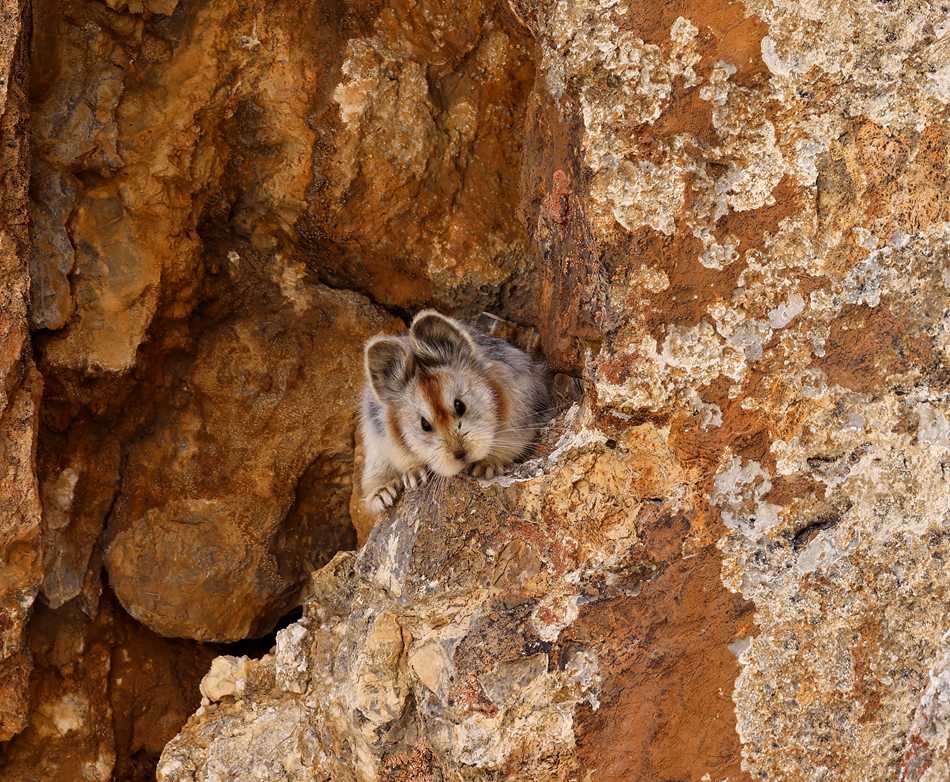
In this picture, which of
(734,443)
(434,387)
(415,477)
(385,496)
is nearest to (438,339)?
(434,387)

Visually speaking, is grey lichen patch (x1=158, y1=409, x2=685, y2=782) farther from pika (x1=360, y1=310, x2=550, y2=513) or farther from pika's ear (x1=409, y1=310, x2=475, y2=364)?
pika's ear (x1=409, y1=310, x2=475, y2=364)

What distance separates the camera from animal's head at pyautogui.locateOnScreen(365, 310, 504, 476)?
15.7 feet

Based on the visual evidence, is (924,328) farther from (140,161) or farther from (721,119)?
(140,161)

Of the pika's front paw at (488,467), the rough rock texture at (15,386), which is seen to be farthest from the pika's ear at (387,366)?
the rough rock texture at (15,386)

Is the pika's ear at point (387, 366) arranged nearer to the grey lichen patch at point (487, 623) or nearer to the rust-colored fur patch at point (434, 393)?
the rust-colored fur patch at point (434, 393)

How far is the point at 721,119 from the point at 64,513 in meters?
3.93

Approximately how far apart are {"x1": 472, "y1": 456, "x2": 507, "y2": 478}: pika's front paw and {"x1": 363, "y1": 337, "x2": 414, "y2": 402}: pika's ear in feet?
2.01

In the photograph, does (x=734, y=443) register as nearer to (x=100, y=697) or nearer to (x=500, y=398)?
(x=500, y=398)

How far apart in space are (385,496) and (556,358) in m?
1.13

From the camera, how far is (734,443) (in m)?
3.60

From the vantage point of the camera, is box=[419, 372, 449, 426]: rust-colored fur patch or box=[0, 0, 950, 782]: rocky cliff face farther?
box=[419, 372, 449, 426]: rust-colored fur patch

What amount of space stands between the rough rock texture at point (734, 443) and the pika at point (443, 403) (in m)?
0.90

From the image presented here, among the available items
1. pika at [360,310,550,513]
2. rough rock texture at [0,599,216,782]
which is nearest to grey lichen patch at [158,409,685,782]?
pika at [360,310,550,513]

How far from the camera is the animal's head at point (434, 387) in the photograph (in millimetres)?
4793
